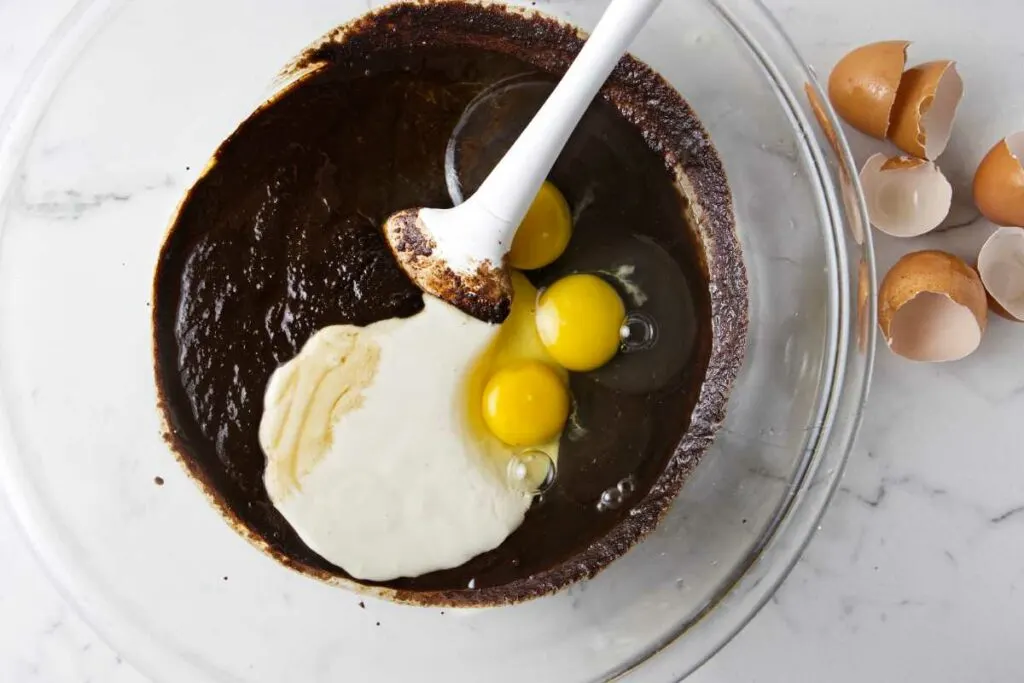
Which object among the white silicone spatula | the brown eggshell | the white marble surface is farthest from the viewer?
the white marble surface

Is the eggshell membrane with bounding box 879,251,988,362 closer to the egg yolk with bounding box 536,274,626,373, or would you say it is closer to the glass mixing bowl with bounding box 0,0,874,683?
the glass mixing bowl with bounding box 0,0,874,683

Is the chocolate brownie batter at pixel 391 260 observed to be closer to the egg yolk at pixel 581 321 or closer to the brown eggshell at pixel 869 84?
the egg yolk at pixel 581 321

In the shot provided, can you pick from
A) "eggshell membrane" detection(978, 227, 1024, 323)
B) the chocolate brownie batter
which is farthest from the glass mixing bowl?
"eggshell membrane" detection(978, 227, 1024, 323)

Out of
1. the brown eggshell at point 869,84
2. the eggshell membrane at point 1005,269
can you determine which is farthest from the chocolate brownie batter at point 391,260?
the eggshell membrane at point 1005,269

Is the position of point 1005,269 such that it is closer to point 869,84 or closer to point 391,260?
point 869,84

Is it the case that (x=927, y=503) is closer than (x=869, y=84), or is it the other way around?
(x=869, y=84)

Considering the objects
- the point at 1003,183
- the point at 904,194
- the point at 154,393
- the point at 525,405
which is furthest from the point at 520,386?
the point at 1003,183
